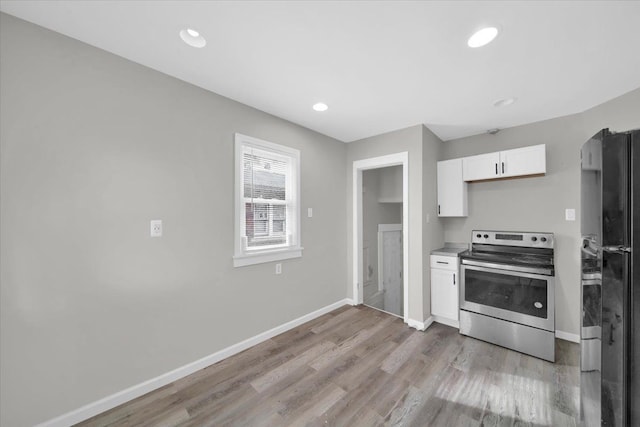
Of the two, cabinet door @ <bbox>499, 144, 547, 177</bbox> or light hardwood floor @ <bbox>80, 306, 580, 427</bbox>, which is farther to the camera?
cabinet door @ <bbox>499, 144, 547, 177</bbox>

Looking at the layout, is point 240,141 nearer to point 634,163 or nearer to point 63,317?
point 63,317

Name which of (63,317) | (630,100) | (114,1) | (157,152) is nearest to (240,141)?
(157,152)

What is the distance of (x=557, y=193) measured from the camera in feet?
9.15

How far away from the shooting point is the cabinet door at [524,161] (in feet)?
8.71

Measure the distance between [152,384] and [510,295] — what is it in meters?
3.45

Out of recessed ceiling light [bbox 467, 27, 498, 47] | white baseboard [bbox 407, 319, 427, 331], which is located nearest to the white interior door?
white baseboard [bbox 407, 319, 427, 331]

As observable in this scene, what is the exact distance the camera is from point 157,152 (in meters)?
1.94

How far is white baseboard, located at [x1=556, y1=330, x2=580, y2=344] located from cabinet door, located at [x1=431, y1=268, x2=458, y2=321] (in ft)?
3.55

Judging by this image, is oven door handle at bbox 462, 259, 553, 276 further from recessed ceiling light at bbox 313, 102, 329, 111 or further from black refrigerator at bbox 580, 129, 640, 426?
recessed ceiling light at bbox 313, 102, 329, 111

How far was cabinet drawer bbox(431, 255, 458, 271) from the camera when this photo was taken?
2928 millimetres

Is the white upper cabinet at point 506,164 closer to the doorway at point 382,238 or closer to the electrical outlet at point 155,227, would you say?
the doorway at point 382,238

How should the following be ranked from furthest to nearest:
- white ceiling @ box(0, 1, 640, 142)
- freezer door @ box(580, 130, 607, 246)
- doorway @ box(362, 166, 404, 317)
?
doorway @ box(362, 166, 404, 317), white ceiling @ box(0, 1, 640, 142), freezer door @ box(580, 130, 607, 246)

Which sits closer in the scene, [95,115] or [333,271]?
[95,115]

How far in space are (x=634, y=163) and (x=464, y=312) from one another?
2259mm
